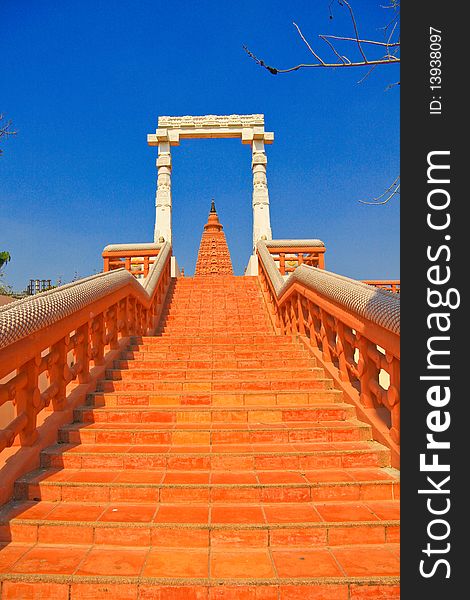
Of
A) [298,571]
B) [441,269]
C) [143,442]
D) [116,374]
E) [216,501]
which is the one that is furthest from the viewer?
[116,374]

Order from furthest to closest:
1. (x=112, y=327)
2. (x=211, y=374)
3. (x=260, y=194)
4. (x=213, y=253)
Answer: (x=213, y=253) → (x=260, y=194) → (x=112, y=327) → (x=211, y=374)

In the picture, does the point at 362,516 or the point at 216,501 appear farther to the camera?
the point at 216,501

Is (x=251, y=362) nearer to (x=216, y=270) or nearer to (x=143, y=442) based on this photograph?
(x=143, y=442)

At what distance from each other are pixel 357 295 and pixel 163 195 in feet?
37.2

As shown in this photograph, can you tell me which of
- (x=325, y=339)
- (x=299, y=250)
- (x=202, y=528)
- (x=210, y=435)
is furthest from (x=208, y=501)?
(x=299, y=250)

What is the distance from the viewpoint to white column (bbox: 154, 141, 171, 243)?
13.4 m

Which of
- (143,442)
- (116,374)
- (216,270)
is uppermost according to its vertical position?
(216,270)

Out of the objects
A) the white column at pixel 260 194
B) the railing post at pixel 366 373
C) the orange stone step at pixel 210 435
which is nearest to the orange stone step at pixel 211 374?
the railing post at pixel 366 373

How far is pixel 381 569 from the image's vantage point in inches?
78.2

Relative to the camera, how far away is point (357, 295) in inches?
135

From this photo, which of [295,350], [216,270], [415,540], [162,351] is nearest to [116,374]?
[162,351]

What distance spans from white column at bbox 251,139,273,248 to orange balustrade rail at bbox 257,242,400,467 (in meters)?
7.57

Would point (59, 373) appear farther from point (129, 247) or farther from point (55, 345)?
point (129, 247)

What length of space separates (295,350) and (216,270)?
24.0 m
